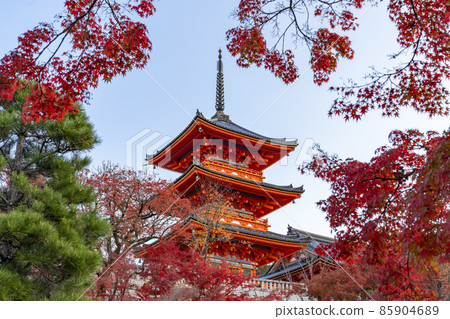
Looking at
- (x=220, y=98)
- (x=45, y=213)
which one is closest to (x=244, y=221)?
(x=220, y=98)

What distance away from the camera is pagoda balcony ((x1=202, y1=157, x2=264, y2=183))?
52.6ft

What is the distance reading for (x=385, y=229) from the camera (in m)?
5.31

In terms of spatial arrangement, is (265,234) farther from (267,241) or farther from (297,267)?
(297,267)

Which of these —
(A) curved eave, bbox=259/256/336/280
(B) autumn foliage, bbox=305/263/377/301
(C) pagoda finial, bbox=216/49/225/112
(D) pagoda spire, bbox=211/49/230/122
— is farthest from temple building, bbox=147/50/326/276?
(B) autumn foliage, bbox=305/263/377/301

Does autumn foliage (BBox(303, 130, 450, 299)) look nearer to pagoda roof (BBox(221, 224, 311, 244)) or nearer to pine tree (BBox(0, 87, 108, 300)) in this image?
pine tree (BBox(0, 87, 108, 300))

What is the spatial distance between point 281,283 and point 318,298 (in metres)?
2.26

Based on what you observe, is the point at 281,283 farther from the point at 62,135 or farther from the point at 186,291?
the point at 62,135

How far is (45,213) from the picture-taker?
20.5 feet

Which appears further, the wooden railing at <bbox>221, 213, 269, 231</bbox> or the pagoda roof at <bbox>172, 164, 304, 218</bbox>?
the pagoda roof at <bbox>172, 164, 304, 218</bbox>

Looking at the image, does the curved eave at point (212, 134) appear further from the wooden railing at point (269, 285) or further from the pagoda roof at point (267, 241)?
the wooden railing at point (269, 285)

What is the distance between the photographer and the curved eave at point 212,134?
15969 mm

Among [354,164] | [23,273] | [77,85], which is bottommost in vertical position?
[23,273]

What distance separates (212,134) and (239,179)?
7.22ft

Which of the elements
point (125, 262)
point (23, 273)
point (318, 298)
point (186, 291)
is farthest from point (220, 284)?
point (23, 273)
